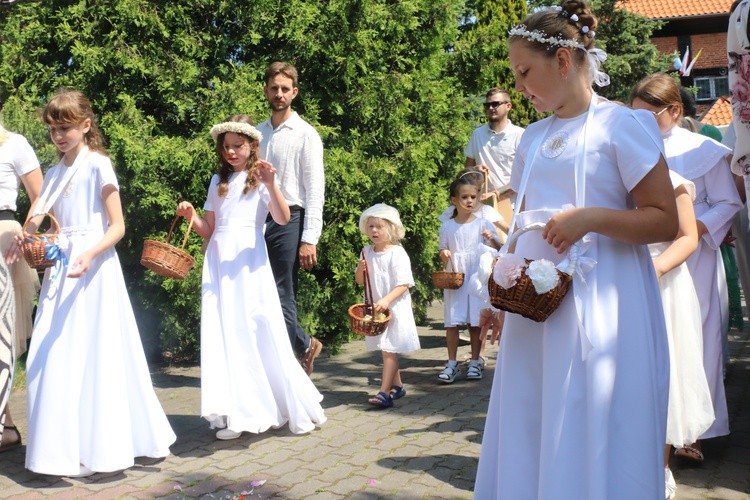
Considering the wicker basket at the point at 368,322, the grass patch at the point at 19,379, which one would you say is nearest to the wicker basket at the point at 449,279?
the wicker basket at the point at 368,322

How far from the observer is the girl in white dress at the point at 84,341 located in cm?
501

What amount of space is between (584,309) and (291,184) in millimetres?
4207

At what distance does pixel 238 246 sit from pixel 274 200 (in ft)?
1.37

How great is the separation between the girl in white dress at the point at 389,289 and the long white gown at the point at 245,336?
Result: 2.97ft

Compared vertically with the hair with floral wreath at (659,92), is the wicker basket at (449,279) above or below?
below

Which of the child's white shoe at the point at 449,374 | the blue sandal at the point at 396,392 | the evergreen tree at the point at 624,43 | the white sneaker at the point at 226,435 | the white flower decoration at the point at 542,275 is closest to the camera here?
the white flower decoration at the point at 542,275

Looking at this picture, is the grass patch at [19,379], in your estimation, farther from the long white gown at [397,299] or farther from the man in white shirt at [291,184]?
the long white gown at [397,299]

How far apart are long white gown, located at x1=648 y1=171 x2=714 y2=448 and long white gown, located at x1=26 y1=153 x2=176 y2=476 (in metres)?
3.07

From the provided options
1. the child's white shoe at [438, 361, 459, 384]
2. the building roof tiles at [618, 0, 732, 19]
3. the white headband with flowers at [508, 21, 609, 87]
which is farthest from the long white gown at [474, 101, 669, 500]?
the building roof tiles at [618, 0, 732, 19]

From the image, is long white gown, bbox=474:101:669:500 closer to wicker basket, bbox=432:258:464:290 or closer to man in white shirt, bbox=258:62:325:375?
man in white shirt, bbox=258:62:325:375

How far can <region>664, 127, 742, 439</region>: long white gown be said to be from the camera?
15.9ft

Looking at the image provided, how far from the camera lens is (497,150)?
Result: 8.52m

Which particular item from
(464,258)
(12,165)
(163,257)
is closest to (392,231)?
(464,258)

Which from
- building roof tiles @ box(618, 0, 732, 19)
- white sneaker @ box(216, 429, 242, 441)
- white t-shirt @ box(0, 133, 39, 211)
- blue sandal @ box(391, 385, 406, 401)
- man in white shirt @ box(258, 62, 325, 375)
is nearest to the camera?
white t-shirt @ box(0, 133, 39, 211)
